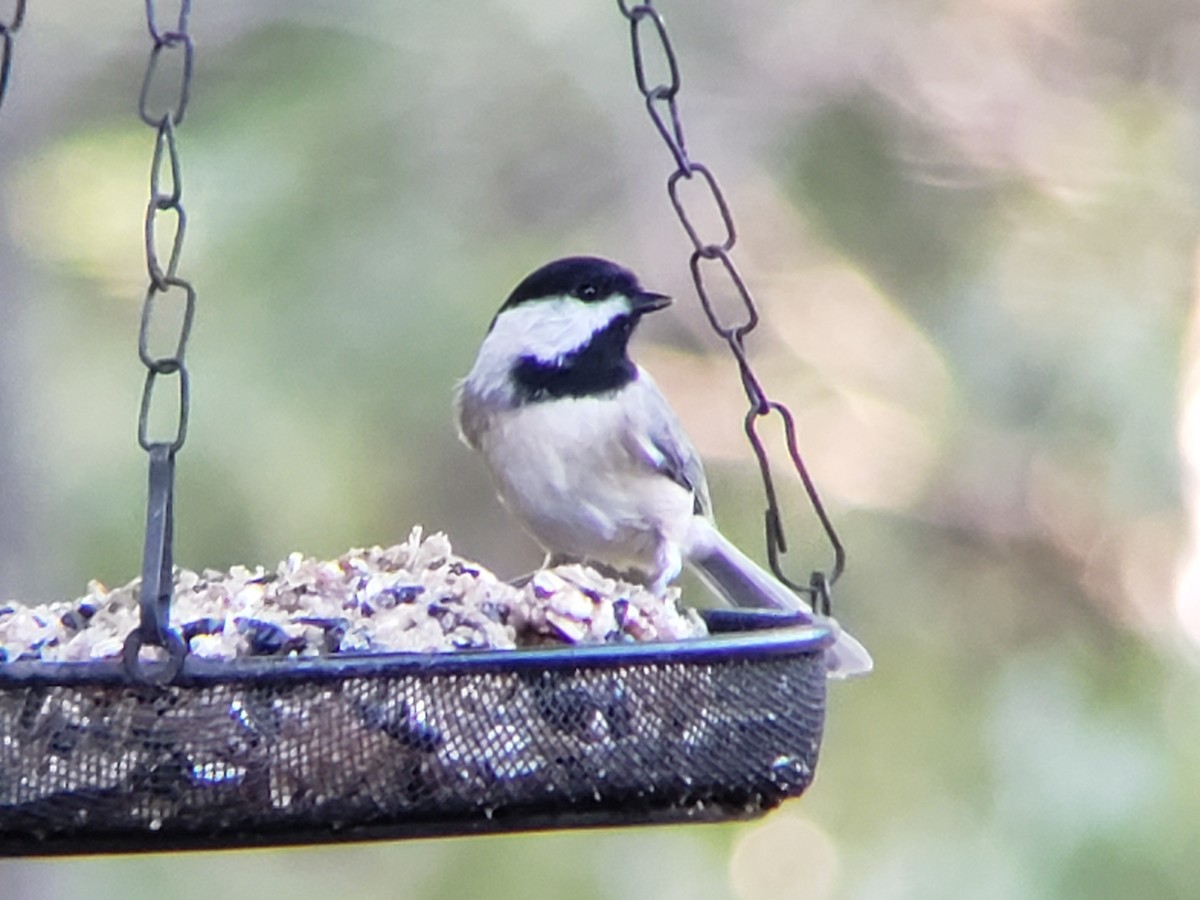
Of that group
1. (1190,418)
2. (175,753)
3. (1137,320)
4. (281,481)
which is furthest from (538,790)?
(1137,320)

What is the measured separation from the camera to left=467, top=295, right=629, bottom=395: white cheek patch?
3.19 metres

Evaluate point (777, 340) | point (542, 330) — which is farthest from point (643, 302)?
point (777, 340)

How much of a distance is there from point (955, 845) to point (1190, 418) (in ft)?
4.23

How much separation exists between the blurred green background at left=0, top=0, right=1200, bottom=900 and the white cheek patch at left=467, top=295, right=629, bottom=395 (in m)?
1.70

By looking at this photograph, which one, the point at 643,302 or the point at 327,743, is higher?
the point at 643,302

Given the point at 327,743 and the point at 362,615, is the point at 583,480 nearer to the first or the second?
the point at 362,615

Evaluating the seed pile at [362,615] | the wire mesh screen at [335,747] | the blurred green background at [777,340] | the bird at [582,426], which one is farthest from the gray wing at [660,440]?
the blurred green background at [777,340]

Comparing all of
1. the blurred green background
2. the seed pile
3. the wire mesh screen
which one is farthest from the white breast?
the blurred green background

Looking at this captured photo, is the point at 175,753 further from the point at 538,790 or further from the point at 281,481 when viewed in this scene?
the point at 281,481

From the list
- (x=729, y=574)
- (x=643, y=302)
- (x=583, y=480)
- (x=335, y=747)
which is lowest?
(x=729, y=574)

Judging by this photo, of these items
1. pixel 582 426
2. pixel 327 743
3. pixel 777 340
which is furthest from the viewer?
pixel 777 340

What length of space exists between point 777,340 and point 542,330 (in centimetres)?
264

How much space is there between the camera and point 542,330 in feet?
10.6

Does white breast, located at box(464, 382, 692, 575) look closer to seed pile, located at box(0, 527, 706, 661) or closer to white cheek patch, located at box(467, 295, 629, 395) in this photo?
white cheek patch, located at box(467, 295, 629, 395)
